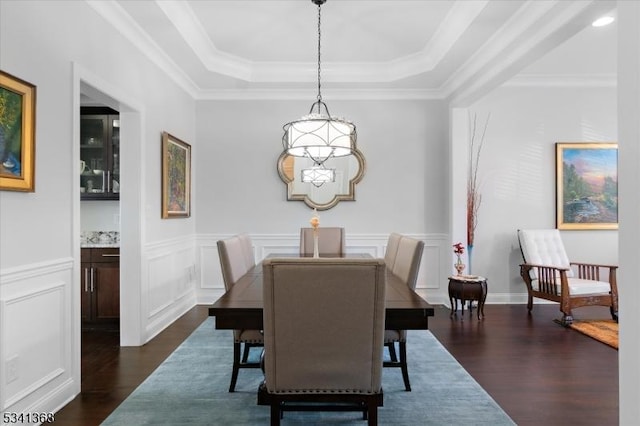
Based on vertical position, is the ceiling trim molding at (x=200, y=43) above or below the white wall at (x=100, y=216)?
above

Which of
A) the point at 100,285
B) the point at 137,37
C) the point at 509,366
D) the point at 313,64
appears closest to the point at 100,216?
the point at 100,285

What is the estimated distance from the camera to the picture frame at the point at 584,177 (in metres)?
5.12

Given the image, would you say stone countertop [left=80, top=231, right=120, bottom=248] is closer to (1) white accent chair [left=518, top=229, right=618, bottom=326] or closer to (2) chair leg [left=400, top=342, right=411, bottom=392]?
(2) chair leg [left=400, top=342, right=411, bottom=392]

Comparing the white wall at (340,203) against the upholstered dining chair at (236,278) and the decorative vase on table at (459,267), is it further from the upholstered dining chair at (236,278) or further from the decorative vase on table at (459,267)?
the upholstered dining chair at (236,278)

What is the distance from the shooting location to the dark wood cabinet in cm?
388

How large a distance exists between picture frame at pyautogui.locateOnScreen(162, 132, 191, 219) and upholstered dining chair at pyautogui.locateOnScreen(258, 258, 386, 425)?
2782 millimetres

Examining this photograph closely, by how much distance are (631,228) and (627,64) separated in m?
0.28

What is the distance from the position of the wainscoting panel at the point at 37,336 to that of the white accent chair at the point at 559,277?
4.34m

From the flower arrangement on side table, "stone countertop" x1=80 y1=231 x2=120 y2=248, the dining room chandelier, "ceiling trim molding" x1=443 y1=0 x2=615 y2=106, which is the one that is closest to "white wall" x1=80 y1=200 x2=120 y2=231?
"stone countertop" x1=80 y1=231 x2=120 y2=248

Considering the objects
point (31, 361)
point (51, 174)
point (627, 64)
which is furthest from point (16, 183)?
point (627, 64)

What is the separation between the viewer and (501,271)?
17.0ft

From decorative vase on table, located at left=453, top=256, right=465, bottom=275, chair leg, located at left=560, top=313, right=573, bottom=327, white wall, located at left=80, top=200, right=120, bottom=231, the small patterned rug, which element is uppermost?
white wall, located at left=80, top=200, right=120, bottom=231

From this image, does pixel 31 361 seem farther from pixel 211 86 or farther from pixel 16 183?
pixel 211 86

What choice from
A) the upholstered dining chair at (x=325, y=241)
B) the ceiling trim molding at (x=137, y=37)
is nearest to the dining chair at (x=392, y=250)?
the upholstered dining chair at (x=325, y=241)
